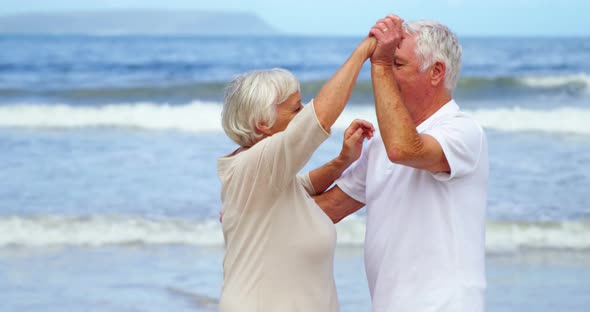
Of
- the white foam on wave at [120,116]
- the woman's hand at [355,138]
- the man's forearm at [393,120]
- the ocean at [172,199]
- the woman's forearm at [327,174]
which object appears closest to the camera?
the man's forearm at [393,120]

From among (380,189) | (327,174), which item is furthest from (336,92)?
(327,174)

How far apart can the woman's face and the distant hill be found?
2228 inches

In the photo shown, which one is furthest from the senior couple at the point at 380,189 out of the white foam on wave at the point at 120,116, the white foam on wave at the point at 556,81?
the white foam on wave at the point at 556,81

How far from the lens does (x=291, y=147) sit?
2.44 meters

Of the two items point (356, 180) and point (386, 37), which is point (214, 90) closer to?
point (356, 180)

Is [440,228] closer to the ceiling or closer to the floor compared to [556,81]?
closer to the ceiling

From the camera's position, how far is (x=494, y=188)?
849cm

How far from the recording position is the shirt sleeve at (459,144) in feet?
8.03

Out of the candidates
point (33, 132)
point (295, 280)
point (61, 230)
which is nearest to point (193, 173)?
point (61, 230)

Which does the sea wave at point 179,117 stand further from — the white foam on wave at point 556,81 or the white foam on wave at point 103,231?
the white foam on wave at point 103,231

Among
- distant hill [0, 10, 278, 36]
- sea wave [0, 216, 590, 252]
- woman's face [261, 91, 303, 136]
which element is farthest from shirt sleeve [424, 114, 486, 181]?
distant hill [0, 10, 278, 36]

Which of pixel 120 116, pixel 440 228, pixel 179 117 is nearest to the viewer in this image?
pixel 440 228

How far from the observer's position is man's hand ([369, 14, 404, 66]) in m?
2.50

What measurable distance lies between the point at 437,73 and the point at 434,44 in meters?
0.09
